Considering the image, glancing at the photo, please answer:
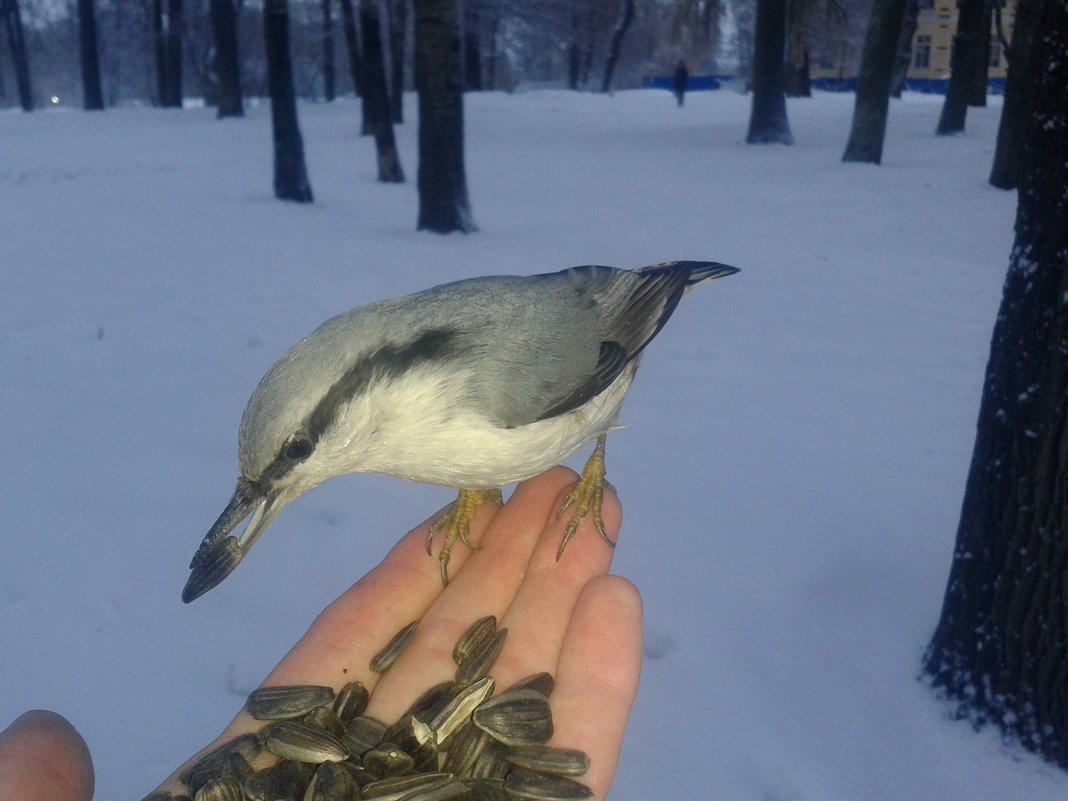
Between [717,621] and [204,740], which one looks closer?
[204,740]

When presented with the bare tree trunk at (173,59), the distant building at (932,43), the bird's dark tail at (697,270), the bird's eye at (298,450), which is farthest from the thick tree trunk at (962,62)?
the bare tree trunk at (173,59)

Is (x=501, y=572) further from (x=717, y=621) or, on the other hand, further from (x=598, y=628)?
(x=717, y=621)

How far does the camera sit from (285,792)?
192 centimetres

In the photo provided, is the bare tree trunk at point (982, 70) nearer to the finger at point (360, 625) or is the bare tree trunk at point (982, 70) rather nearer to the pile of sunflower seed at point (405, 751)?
the finger at point (360, 625)

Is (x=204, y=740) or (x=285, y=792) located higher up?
(x=285, y=792)

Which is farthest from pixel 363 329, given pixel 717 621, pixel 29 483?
pixel 29 483

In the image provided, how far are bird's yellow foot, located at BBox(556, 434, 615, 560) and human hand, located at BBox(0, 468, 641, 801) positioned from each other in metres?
0.02

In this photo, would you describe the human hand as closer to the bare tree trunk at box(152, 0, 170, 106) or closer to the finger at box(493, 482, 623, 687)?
the finger at box(493, 482, 623, 687)

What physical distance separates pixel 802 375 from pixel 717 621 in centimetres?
224

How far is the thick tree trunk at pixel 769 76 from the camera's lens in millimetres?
14859

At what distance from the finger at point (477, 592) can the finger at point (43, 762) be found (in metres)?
0.66

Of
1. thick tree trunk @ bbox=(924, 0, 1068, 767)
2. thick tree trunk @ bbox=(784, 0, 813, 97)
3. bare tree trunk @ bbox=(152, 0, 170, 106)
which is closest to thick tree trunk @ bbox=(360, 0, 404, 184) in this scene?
thick tree trunk @ bbox=(784, 0, 813, 97)

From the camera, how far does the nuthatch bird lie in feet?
5.95

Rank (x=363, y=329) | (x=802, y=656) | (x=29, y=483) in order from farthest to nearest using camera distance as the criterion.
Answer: (x=29, y=483) < (x=802, y=656) < (x=363, y=329)
